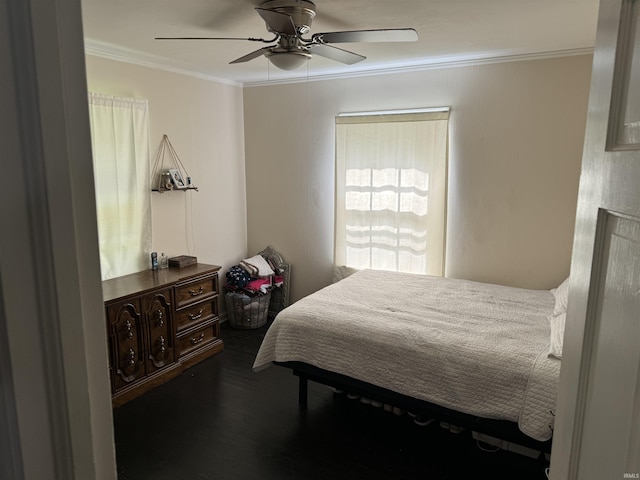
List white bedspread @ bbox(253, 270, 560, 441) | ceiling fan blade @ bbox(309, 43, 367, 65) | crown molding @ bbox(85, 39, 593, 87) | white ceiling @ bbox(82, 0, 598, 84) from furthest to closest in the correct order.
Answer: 1. crown molding @ bbox(85, 39, 593, 87)
2. ceiling fan blade @ bbox(309, 43, 367, 65)
3. white ceiling @ bbox(82, 0, 598, 84)
4. white bedspread @ bbox(253, 270, 560, 441)

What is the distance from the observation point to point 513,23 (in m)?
2.78

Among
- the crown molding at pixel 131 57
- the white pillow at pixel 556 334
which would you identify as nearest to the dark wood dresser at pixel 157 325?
the crown molding at pixel 131 57

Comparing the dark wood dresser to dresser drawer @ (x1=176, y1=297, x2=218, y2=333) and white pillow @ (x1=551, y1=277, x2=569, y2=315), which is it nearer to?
dresser drawer @ (x1=176, y1=297, x2=218, y2=333)

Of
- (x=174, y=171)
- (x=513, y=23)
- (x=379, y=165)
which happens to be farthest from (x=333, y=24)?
(x=174, y=171)

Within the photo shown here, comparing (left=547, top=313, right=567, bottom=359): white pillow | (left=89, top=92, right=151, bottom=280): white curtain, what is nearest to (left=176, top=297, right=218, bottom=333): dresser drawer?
(left=89, top=92, right=151, bottom=280): white curtain

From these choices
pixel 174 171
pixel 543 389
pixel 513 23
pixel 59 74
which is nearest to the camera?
pixel 59 74

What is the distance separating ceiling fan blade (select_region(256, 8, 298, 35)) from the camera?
2.13 meters

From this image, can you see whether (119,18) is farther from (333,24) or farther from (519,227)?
(519,227)

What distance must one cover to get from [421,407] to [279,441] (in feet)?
2.93

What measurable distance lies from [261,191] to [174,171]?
3.77 ft

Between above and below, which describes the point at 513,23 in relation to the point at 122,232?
above

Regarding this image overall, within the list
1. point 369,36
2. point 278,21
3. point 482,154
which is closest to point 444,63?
point 482,154

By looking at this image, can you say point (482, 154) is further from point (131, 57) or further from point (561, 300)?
point (131, 57)

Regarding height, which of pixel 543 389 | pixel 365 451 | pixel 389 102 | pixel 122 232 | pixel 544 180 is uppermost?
pixel 389 102
